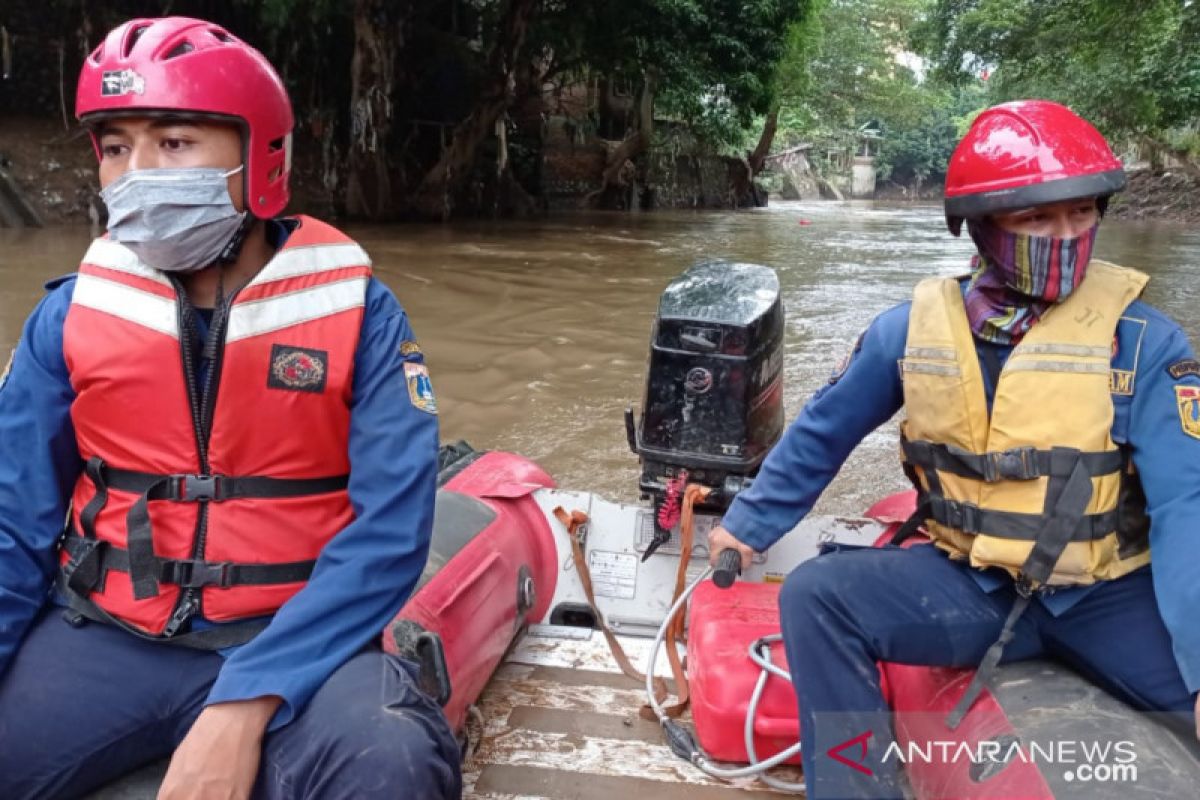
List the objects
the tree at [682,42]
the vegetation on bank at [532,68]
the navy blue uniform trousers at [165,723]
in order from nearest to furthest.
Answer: the navy blue uniform trousers at [165,723], the vegetation on bank at [532,68], the tree at [682,42]

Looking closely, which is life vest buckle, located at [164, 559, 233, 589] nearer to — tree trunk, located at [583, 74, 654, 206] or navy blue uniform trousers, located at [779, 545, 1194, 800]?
navy blue uniform trousers, located at [779, 545, 1194, 800]

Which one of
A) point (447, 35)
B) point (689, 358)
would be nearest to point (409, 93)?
point (447, 35)

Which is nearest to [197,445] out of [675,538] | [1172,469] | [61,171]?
[675,538]

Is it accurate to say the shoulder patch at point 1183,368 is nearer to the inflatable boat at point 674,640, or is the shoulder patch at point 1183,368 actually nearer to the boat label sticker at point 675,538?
the inflatable boat at point 674,640

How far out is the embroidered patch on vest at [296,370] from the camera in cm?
159

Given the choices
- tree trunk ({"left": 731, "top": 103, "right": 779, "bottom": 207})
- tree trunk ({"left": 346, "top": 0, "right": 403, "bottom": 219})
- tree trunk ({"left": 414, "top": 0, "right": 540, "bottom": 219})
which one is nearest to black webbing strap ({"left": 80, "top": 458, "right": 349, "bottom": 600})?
tree trunk ({"left": 346, "top": 0, "right": 403, "bottom": 219})

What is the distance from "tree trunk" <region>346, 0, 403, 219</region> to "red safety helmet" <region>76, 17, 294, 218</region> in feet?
40.7

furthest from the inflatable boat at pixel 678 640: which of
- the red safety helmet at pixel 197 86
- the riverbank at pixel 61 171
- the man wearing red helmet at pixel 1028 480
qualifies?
the riverbank at pixel 61 171

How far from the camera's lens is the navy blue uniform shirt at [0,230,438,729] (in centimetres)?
146

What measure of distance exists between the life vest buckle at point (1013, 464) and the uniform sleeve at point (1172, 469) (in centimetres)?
18

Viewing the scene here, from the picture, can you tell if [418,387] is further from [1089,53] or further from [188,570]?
[1089,53]

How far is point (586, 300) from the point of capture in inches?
336

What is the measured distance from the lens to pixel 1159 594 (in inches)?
62.1

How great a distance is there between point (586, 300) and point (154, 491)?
707 cm
